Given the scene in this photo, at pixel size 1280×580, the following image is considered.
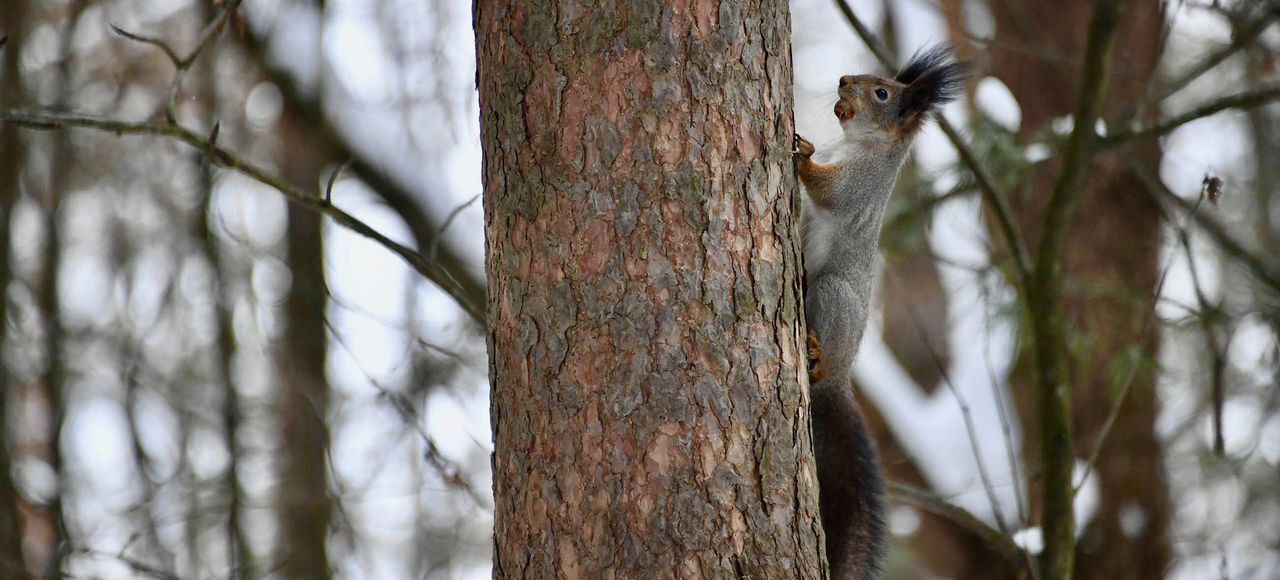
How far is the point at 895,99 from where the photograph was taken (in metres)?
3.08

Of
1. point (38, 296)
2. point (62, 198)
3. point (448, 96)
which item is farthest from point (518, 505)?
point (62, 198)

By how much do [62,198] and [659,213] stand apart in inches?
174

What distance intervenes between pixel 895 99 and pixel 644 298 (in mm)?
1569

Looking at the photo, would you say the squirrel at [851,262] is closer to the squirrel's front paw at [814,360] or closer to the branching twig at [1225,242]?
the squirrel's front paw at [814,360]

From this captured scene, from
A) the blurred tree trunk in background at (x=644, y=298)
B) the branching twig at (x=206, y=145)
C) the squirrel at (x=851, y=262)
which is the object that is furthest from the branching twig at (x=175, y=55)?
the squirrel at (x=851, y=262)

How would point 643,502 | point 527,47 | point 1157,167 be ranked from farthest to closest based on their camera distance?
point 1157,167 → point 527,47 → point 643,502

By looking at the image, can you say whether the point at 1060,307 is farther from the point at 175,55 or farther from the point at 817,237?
the point at 175,55

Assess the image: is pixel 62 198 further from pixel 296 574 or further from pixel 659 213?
pixel 659 213

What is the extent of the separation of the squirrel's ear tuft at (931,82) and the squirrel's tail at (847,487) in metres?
0.79

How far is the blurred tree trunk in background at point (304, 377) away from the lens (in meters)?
4.52

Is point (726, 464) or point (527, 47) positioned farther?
point (527, 47)

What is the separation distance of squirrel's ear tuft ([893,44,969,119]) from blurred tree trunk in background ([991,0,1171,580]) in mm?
1149

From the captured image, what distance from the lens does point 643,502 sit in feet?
5.50

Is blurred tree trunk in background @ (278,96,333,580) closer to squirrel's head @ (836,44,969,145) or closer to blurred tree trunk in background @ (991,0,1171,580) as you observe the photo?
squirrel's head @ (836,44,969,145)
